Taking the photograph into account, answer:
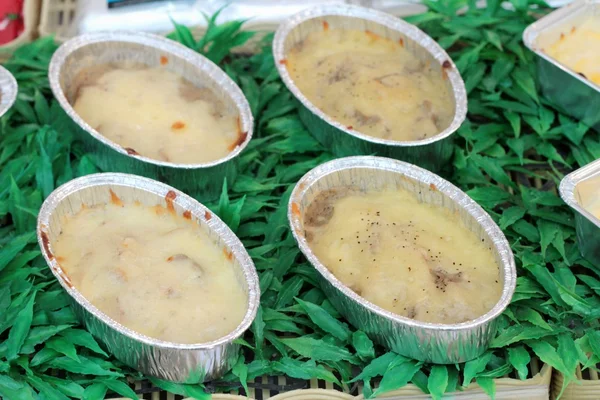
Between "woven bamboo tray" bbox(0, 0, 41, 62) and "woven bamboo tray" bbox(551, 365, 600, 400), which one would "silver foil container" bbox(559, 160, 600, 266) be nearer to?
"woven bamboo tray" bbox(551, 365, 600, 400)

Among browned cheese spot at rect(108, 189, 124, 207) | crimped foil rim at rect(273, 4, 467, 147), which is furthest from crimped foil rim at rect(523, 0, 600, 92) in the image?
browned cheese spot at rect(108, 189, 124, 207)

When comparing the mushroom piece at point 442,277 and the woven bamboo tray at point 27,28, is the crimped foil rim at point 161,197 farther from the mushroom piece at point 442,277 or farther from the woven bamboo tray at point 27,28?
the woven bamboo tray at point 27,28

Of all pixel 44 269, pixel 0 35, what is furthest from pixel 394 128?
pixel 0 35

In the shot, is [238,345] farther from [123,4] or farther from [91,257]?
[123,4]

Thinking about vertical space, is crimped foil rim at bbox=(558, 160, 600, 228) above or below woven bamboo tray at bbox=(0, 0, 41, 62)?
above

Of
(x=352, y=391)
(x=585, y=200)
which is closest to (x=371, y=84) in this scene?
(x=585, y=200)
